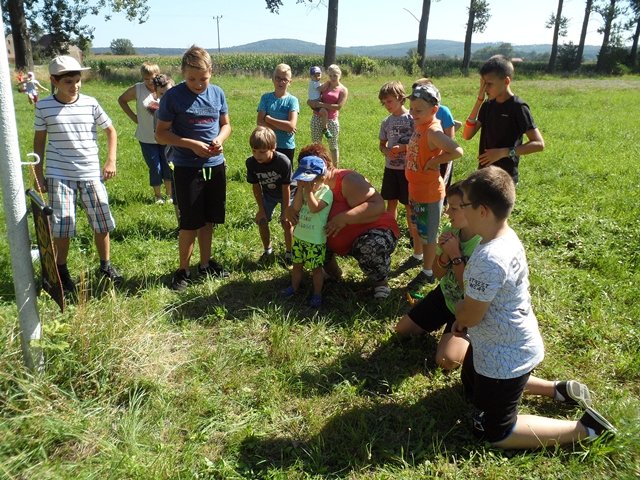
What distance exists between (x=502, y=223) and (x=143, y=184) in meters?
6.20

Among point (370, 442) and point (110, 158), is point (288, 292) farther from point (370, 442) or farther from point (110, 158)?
point (110, 158)

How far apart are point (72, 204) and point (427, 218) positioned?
3.06m

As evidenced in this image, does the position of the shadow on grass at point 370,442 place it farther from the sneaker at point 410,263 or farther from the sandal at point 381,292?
the sneaker at point 410,263

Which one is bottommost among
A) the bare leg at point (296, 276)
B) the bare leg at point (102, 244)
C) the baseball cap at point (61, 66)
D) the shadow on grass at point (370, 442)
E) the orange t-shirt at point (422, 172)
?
the shadow on grass at point (370, 442)

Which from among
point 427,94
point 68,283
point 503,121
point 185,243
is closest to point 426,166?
point 427,94

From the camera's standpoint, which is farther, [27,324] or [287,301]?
[287,301]

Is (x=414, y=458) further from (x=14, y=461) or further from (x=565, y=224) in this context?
(x=565, y=224)

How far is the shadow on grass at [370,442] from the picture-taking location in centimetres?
254

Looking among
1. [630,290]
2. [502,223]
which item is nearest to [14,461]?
[502,223]

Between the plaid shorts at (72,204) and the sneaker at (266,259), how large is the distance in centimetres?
146

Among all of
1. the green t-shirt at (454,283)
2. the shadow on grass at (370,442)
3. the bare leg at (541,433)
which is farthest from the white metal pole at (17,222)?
the bare leg at (541,433)

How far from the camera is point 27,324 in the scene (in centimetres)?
262

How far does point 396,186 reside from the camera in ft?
17.2

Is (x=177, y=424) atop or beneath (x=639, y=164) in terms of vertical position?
beneath
